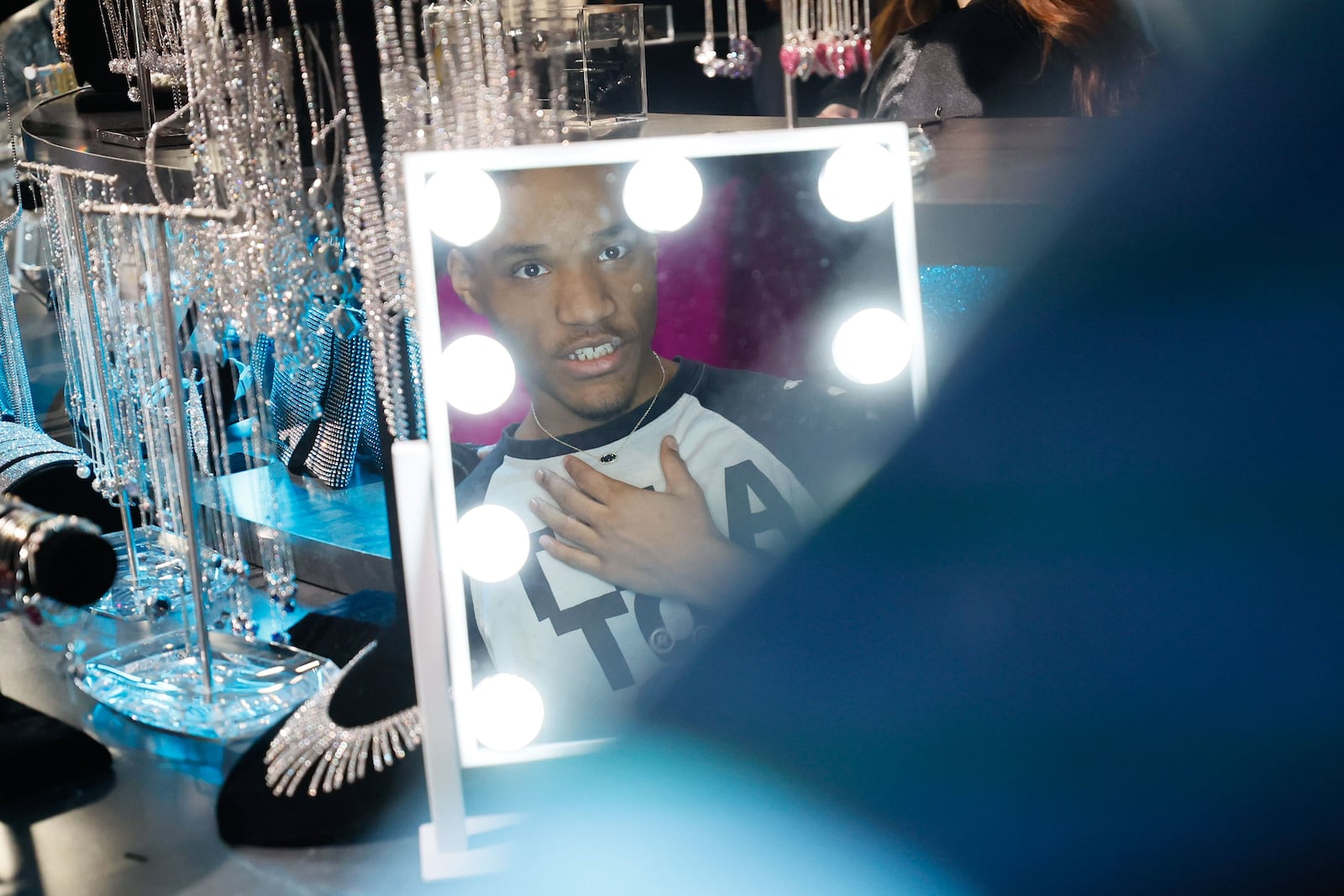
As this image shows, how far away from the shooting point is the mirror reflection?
744mm

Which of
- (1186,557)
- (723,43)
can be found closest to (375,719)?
(1186,557)

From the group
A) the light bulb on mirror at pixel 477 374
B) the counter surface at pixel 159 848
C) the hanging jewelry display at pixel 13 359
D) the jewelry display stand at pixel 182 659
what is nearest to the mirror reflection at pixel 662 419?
the light bulb on mirror at pixel 477 374

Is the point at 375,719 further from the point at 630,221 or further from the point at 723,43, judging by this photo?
the point at 723,43

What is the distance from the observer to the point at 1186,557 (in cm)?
68

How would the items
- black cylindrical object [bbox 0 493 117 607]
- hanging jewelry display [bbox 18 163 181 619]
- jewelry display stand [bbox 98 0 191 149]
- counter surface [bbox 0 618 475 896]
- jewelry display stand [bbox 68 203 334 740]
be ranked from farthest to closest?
jewelry display stand [bbox 98 0 191 149]
hanging jewelry display [bbox 18 163 181 619]
jewelry display stand [bbox 68 203 334 740]
counter surface [bbox 0 618 475 896]
black cylindrical object [bbox 0 493 117 607]

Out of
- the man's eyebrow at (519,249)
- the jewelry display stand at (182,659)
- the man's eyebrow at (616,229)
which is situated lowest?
the jewelry display stand at (182,659)

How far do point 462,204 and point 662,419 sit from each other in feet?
0.57

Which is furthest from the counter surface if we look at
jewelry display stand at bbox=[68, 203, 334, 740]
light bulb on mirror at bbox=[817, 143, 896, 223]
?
light bulb on mirror at bbox=[817, 143, 896, 223]

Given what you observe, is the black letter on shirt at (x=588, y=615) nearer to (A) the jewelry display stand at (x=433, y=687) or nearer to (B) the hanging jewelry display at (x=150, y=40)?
(A) the jewelry display stand at (x=433, y=687)

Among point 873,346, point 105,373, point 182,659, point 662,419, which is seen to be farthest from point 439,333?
point 105,373

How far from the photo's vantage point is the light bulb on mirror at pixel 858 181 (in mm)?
739

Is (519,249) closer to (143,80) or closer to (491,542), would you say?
(491,542)

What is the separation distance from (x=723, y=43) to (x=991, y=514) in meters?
2.71

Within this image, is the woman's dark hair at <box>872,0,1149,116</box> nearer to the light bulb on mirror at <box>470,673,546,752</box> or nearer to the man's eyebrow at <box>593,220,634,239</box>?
the man's eyebrow at <box>593,220,634,239</box>
